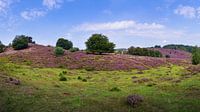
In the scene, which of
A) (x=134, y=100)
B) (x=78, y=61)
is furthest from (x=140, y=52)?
(x=134, y=100)

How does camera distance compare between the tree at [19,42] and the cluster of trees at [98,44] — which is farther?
the tree at [19,42]

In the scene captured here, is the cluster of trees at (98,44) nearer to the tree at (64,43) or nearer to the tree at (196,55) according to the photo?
the tree at (64,43)

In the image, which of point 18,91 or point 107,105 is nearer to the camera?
point 107,105

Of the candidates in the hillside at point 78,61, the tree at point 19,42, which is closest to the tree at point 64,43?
the tree at point 19,42

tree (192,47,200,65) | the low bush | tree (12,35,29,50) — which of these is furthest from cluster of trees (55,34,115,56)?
the low bush

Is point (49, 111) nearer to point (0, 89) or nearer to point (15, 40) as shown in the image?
point (0, 89)

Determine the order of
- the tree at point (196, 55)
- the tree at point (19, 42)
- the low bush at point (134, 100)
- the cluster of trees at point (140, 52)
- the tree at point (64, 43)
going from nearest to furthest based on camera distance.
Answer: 1. the low bush at point (134, 100)
2. the tree at point (196, 55)
3. the tree at point (19, 42)
4. the tree at point (64, 43)
5. the cluster of trees at point (140, 52)

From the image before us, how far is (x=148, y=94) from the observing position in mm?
31188

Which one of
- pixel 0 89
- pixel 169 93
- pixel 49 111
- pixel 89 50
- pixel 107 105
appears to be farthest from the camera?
pixel 89 50

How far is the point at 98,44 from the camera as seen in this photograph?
90000mm

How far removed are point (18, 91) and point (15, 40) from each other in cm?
7037

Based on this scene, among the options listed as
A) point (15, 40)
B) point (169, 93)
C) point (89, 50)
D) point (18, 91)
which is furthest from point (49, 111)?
point (15, 40)

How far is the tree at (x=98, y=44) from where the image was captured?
9023cm

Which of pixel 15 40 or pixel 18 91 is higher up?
pixel 15 40
